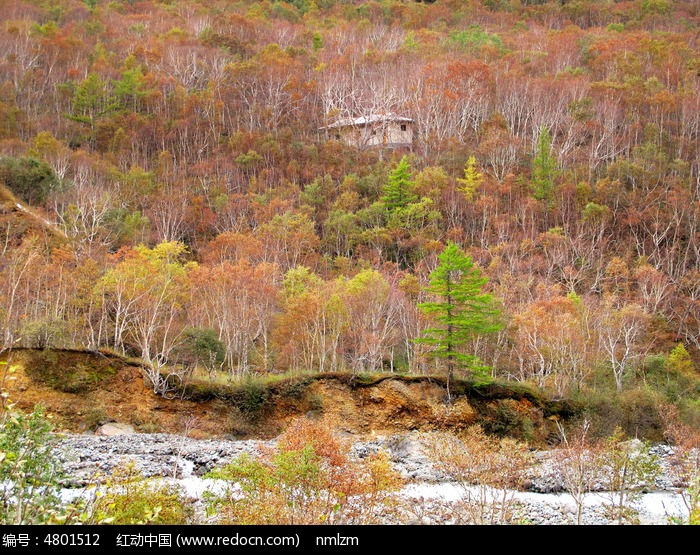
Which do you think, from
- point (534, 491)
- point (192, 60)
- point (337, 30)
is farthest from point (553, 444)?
point (337, 30)

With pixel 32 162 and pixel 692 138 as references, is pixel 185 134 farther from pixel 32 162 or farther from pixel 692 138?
pixel 692 138

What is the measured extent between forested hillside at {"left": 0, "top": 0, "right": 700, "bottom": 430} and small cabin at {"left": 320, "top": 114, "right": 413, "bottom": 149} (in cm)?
182

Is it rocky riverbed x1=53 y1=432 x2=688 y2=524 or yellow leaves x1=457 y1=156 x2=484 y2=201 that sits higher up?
yellow leaves x1=457 y1=156 x2=484 y2=201

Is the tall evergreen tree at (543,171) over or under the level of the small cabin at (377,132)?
under

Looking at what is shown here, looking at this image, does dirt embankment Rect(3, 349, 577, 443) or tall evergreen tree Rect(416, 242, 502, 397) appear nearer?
dirt embankment Rect(3, 349, 577, 443)

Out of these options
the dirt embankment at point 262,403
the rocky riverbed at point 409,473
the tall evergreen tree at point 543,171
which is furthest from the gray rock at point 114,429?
the tall evergreen tree at point 543,171

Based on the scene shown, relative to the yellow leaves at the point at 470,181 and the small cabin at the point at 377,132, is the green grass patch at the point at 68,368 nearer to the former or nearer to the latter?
the yellow leaves at the point at 470,181

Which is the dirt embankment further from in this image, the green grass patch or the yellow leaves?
the yellow leaves

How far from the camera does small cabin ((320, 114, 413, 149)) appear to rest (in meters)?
73.1

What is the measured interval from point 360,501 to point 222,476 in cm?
381

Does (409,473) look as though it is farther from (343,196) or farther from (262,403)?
(343,196)

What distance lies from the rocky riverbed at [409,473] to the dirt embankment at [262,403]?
182 cm

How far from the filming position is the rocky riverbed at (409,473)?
74.2ft

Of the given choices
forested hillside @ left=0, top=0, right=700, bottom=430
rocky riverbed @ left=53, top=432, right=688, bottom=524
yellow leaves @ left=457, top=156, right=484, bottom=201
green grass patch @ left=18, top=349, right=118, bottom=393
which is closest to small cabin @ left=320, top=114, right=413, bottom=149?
forested hillside @ left=0, top=0, right=700, bottom=430
